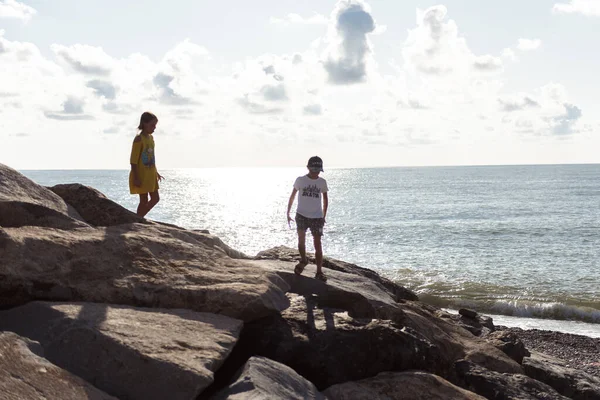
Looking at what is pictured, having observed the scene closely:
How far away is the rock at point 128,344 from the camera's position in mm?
5621

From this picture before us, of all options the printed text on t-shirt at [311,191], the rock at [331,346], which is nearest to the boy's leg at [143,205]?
the printed text on t-shirt at [311,191]

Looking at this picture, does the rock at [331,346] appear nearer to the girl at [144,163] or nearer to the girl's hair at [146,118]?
the girl at [144,163]

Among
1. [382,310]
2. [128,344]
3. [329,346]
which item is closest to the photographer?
[128,344]

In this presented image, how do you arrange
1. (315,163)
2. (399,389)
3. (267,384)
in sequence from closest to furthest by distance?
(267,384) < (399,389) < (315,163)

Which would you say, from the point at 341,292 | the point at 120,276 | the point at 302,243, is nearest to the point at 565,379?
the point at 341,292

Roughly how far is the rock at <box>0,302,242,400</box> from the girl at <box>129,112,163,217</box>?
425 centimetres

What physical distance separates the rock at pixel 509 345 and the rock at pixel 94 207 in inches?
269

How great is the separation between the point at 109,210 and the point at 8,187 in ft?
5.52

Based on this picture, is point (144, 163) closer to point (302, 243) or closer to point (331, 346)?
point (302, 243)

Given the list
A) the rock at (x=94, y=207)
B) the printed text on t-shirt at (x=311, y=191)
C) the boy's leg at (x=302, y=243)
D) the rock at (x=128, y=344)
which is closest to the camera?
the rock at (x=128, y=344)

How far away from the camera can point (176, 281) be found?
7.57 meters

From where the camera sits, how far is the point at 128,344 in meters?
5.85

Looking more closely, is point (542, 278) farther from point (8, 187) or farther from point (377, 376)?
point (8, 187)

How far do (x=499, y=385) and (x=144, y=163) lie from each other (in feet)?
22.7
